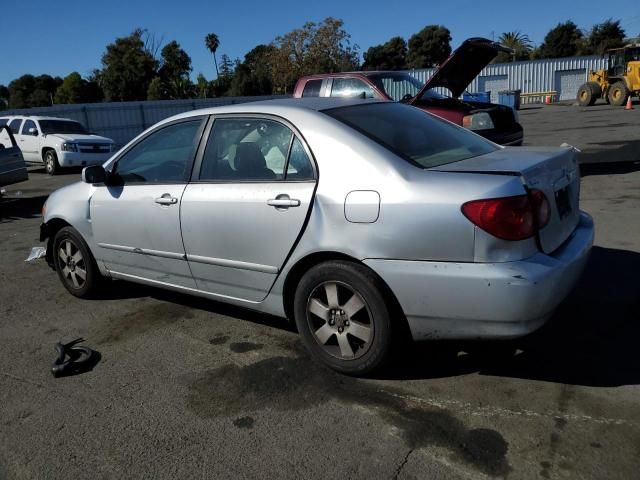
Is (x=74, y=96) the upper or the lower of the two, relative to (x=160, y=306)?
upper

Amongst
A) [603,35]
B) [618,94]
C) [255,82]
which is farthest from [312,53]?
[603,35]

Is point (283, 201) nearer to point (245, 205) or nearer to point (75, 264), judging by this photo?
point (245, 205)

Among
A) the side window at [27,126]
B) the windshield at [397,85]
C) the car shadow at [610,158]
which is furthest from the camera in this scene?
the side window at [27,126]

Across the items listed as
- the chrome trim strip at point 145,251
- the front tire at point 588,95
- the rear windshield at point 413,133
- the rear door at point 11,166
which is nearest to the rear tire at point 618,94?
the front tire at point 588,95

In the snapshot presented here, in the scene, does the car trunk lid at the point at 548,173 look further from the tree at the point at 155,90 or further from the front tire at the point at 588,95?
the tree at the point at 155,90

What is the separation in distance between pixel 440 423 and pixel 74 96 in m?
63.2

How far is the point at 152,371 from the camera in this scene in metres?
3.57

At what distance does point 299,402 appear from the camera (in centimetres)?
310

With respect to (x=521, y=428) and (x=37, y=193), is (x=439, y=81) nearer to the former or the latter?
(x=521, y=428)

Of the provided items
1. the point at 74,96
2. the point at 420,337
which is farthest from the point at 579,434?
the point at 74,96

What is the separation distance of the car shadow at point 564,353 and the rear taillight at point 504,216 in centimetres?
95

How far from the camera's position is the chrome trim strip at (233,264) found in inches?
137

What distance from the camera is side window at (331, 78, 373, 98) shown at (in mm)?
9273

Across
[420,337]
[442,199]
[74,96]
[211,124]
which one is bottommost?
[420,337]
